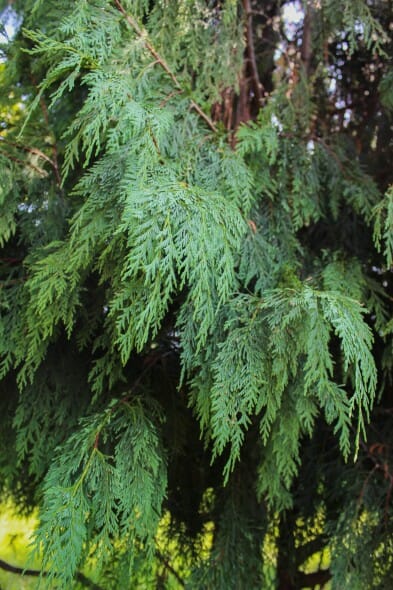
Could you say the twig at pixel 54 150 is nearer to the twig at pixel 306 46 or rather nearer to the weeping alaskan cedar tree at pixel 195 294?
the weeping alaskan cedar tree at pixel 195 294

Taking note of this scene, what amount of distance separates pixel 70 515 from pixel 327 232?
1.14 metres

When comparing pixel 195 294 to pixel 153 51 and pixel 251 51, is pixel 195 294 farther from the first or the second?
pixel 251 51

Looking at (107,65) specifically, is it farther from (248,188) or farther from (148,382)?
(148,382)

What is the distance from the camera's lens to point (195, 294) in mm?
1059

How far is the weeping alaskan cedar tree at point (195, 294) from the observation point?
1129mm

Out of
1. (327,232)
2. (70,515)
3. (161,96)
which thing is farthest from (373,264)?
(70,515)

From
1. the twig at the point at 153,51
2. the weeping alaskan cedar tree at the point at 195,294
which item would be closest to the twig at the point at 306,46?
the weeping alaskan cedar tree at the point at 195,294

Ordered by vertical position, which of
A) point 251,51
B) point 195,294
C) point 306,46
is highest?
point 306,46

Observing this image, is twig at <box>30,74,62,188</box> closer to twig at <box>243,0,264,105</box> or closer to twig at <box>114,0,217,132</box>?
twig at <box>114,0,217,132</box>

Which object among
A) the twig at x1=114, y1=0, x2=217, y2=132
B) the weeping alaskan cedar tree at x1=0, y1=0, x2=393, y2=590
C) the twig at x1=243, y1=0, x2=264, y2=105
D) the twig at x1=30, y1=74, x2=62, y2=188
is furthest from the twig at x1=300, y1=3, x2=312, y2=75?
the twig at x1=30, y1=74, x2=62, y2=188

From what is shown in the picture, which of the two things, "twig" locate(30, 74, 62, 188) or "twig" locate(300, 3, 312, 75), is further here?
"twig" locate(300, 3, 312, 75)

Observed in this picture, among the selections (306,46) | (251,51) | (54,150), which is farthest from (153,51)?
(306,46)

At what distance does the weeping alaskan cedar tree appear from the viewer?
3.70 feet

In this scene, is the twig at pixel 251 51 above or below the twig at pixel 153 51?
above
